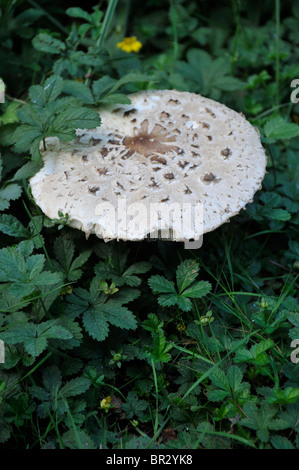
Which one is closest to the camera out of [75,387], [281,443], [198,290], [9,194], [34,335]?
[281,443]

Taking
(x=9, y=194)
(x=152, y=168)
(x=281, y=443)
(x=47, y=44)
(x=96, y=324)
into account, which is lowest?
(x=281, y=443)

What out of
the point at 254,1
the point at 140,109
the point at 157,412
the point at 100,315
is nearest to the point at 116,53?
the point at 140,109

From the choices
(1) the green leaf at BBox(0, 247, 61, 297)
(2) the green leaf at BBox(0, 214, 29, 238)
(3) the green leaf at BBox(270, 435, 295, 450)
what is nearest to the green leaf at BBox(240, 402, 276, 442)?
(3) the green leaf at BBox(270, 435, 295, 450)

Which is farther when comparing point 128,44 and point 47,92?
point 128,44

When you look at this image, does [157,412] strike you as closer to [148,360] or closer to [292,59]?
[148,360]

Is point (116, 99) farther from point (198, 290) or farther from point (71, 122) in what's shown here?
point (198, 290)

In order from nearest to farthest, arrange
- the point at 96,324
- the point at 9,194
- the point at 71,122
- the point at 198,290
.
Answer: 1. the point at 96,324
2. the point at 198,290
3. the point at 71,122
4. the point at 9,194

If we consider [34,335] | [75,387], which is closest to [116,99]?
[34,335]

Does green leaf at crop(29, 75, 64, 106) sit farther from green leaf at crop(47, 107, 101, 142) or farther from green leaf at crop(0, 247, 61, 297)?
green leaf at crop(0, 247, 61, 297)

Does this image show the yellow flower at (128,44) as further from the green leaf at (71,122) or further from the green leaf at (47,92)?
the green leaf at (71,122)
